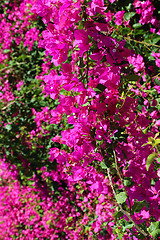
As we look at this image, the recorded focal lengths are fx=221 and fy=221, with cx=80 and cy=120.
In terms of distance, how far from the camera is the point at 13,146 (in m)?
3.33

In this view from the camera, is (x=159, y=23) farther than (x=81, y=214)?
No

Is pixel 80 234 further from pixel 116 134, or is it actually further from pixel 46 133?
pixel 116 134

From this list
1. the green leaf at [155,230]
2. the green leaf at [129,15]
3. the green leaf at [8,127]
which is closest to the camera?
the green leaf at [155,230]

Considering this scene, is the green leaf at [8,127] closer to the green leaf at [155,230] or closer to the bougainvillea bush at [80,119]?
the bougainvillea bush at [80,119]

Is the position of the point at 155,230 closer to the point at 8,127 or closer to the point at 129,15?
the point at 129,15

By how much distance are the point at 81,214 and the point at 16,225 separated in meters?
1.29

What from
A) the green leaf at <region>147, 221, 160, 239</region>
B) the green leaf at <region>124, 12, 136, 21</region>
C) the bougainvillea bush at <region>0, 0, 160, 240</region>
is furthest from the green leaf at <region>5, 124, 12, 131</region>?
the green leaf at <region>147, 221, 160, 239</region>

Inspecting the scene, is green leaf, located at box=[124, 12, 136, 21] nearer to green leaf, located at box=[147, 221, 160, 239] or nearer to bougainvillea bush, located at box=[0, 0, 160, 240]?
Answer: bougainvillea bush, located at box=[0, 0, 160, 240]

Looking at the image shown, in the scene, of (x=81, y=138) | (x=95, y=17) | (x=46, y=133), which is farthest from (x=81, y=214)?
(x=95, y=17)

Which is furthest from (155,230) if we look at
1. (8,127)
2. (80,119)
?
(8,127)

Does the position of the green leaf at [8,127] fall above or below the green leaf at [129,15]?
above

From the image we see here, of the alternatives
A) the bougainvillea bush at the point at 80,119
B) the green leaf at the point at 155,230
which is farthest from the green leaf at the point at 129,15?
the green leaf at the point at 155,230

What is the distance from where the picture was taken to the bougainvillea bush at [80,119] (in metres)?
0.93

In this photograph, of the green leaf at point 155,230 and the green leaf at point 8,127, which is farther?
the green leaf at point 8,127
